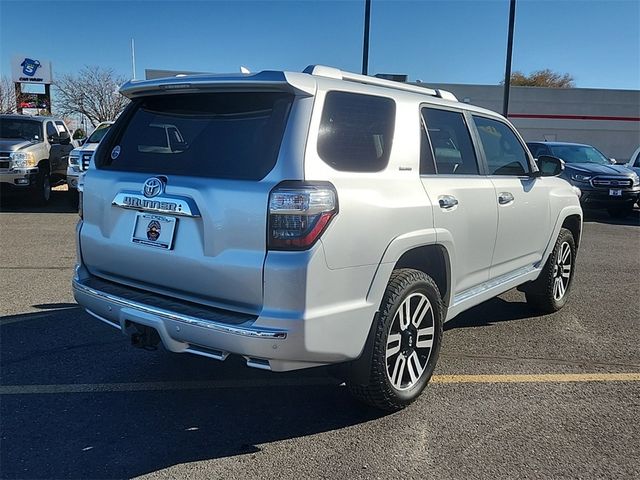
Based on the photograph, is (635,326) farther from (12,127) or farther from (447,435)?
(12,127)

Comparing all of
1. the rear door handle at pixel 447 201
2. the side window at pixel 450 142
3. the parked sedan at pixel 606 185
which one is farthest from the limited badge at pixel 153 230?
the parked sedan at pixel 606 185

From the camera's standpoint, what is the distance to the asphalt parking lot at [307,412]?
2947 mm

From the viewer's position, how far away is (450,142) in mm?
4113

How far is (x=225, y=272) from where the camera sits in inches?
111

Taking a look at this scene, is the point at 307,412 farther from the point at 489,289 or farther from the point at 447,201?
the point at 489,289

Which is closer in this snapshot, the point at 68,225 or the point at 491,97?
the point at 68,225

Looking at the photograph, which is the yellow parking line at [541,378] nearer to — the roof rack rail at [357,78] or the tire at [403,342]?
the tire at [403,342]

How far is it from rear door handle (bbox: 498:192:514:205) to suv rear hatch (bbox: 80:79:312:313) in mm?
2098

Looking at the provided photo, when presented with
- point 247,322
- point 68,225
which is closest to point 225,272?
point 247,322

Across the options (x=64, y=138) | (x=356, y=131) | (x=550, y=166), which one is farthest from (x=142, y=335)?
(x=64, y=138)

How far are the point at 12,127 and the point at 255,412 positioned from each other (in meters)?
11.8

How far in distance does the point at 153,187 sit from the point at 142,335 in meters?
0.80

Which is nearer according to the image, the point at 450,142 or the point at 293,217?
the point at 293,217

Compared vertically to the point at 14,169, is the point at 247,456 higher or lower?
lower
